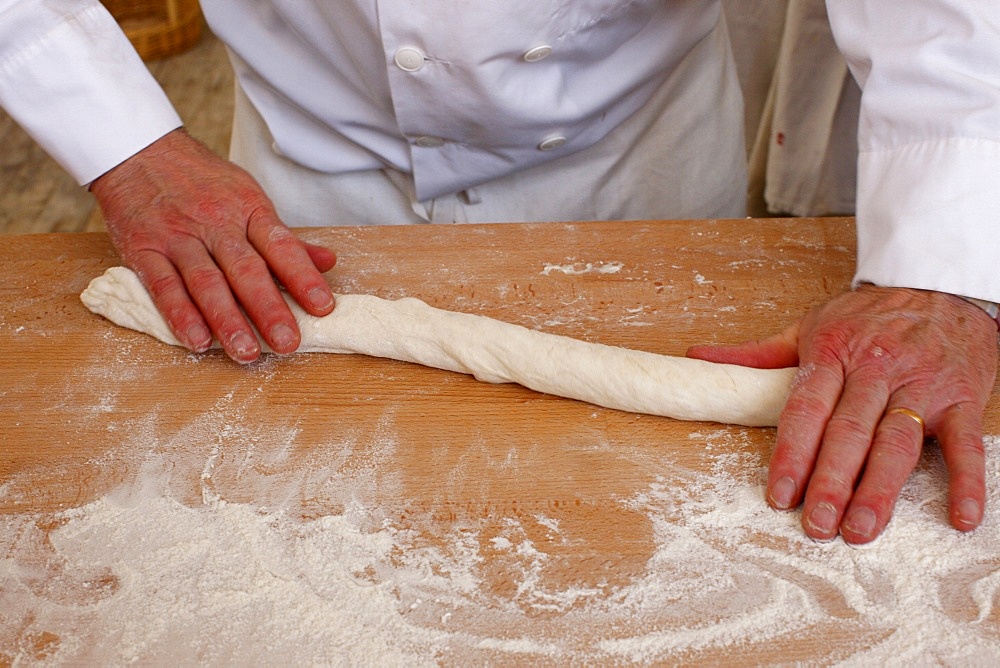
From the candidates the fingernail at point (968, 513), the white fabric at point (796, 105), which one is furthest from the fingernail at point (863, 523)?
the white fabric at point (796, 105)

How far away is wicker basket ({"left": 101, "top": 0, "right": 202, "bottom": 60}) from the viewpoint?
474 cm

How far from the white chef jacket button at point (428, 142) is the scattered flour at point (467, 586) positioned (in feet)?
2.20

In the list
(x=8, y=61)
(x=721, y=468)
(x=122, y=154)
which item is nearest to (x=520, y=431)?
(x=721, y=468)

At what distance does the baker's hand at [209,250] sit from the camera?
Answer: 1.41 metres

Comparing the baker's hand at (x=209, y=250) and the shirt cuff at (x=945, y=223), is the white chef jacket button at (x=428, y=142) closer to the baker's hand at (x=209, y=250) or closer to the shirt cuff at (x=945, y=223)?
the baker's hand at (x=209, y=250)

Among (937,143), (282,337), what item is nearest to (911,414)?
(937,143)

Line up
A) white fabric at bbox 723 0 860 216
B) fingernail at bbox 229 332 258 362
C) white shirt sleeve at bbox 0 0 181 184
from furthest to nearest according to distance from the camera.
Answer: white fabric at bbox 723 0 860 216
white shirt sleeve at bbox 0 0 181 184
fingernail at bbox 229 332 258 362

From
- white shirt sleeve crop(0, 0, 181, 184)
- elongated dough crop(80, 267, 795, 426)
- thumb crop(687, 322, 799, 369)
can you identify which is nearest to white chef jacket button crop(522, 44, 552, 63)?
elongated dough crop(80, 267, 795, 426)

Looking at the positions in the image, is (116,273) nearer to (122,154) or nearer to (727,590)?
(122,154)

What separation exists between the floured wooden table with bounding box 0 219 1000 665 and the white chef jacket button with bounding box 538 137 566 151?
9.6 inches

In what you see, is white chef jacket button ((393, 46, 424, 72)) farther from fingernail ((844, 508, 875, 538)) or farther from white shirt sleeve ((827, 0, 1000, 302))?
fingernail ((844, 508, 875, 538))

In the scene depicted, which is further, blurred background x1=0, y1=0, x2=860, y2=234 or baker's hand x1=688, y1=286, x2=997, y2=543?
blurred background x1=0, y1=0, x2=860, y2=234

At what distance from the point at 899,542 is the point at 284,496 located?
81 cm

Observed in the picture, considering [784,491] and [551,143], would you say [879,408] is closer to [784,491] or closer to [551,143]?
[784,491]
